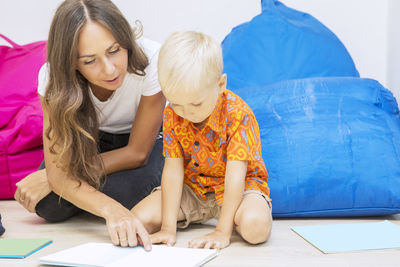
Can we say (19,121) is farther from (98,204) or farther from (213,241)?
(213,241)

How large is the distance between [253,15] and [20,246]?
1341 mm

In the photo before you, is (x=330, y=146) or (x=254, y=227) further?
(x=330, y=146)

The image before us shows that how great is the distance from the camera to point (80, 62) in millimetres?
1189

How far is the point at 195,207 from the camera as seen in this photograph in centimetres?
133

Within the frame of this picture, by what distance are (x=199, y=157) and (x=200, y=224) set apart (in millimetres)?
275

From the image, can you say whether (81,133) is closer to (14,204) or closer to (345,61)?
(14,204)

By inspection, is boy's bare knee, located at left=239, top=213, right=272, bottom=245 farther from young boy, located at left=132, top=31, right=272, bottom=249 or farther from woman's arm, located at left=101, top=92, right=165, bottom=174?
woman's arm, located at left=101, top=92, right=165, bottom=174

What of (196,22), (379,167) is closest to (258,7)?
(196,22)

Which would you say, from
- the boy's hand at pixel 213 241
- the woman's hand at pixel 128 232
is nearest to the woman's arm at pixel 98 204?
the woman's hand at pixel 128 232

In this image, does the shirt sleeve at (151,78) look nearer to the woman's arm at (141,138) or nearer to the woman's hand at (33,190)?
the woman's arm at (141,138)

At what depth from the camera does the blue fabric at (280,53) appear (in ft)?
5.54

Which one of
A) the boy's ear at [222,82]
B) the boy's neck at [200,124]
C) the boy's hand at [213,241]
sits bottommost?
the boy's hand at [213,241]

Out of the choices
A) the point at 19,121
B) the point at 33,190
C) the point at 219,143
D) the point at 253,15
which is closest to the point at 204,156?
the point at 219,143

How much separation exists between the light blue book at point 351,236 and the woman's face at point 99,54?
62 cm
